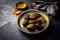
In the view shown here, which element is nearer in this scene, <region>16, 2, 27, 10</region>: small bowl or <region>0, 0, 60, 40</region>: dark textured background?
<region>0, 0, 60, 40</region>: dark textured background

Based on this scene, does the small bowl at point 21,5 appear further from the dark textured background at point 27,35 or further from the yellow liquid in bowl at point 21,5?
the dark textured background at point 27,35

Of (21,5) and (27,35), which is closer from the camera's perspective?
(27,35)

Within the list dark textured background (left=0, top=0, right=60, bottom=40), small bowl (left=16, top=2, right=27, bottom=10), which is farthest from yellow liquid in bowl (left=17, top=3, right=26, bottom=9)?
dark textured background (left=0, top=0, right=60, bottom=40)

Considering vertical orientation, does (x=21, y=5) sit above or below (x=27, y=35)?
above

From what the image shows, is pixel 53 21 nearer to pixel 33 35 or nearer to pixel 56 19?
pixel 56 19

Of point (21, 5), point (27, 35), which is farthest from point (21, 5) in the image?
point (27, 35)

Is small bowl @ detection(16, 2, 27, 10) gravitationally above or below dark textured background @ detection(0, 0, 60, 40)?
above

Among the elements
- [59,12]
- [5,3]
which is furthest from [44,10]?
[5,3]

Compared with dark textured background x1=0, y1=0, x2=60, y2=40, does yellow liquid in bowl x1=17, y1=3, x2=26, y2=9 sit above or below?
above

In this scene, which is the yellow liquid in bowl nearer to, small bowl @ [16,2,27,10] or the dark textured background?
small bowl @ [16,2,27,10]

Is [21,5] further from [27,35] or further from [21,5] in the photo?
[27,35]

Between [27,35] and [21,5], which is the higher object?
[21,5]

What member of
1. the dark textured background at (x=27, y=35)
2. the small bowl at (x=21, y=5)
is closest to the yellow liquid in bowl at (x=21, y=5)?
the small bowl at (x=21, y=5)
